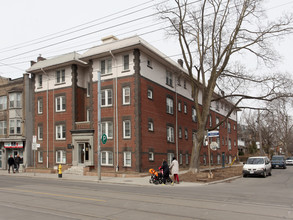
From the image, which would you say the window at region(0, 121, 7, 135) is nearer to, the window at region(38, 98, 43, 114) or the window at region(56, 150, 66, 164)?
the window at region(38, 98, 43, 114)

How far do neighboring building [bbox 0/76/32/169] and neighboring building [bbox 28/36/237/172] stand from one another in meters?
1.73

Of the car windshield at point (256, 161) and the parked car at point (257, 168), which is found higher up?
the car windshield at point (256, 161)

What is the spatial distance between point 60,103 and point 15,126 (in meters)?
7.11

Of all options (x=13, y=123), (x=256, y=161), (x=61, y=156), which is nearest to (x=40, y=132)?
(x=13, y=123)

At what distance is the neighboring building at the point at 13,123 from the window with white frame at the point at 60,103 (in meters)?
4.73

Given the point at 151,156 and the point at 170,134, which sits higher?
the point at 170,134

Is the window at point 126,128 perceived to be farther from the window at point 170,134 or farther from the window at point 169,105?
the window at point 169,105

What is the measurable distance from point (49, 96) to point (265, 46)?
23090 mm

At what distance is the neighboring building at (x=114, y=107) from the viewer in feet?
87.7

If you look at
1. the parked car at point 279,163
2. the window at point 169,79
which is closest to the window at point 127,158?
the window at point 169,79

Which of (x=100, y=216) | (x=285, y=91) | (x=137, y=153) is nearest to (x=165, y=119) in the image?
(x=137, y=153)

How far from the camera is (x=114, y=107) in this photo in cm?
2761

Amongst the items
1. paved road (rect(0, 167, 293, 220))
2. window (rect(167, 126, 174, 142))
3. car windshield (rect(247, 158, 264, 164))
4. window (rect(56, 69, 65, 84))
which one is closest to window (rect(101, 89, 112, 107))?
window (rect(56, 69, 65, 84))

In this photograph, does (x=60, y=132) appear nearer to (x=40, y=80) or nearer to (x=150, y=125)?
(x=40, y=80)
